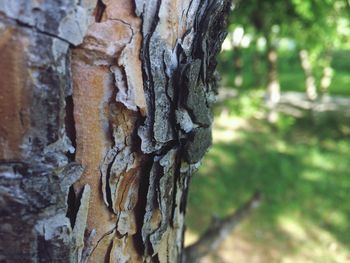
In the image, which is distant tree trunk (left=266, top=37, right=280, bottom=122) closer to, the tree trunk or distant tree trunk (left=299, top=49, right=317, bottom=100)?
distant tree trunk (left=299, top=49, right=317, bottom=100)

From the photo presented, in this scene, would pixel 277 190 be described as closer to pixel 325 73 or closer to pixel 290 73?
pixel 325 73

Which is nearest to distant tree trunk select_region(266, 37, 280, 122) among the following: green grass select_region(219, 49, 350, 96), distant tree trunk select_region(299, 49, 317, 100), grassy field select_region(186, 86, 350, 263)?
grassy field select_region(186, 86, 350, 263)

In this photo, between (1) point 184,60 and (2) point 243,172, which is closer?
(1) point 184,60

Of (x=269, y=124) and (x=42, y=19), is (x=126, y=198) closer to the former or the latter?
(x=42, y=19)

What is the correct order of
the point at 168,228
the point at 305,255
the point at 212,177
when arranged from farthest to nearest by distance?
1. the point at 212,177
2. the point at 305,255
3. the point at 168,228

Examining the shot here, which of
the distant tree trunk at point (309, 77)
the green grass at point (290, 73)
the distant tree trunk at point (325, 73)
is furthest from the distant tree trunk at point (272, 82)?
the green grass at point (290, 73)

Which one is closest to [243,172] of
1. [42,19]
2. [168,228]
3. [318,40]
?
[318,40]
